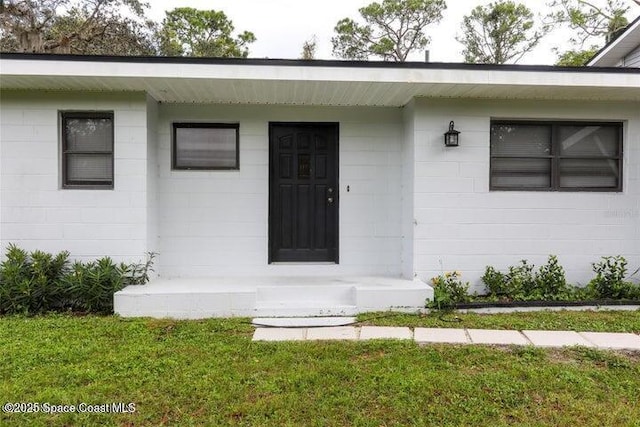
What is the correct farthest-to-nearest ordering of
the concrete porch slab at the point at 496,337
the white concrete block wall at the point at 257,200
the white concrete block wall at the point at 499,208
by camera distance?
the white concrete block wall at the point at 257,200 < the white concrete block wall at the point at 499,208 < the concrete porch slab at the point at 496,337

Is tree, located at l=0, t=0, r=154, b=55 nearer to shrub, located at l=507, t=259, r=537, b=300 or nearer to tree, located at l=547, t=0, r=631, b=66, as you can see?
shrub, located at l=507, t=259, r=537, b=300

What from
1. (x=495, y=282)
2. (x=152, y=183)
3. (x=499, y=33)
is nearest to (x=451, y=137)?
(x=495, y=282)

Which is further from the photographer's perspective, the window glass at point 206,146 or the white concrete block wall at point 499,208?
the window glass at point 206,146

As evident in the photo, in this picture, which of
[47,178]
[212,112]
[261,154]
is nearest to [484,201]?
[261,154]

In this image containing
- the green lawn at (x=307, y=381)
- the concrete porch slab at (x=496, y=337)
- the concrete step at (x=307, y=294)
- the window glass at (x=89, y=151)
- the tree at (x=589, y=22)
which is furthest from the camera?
the tree at (x=589, y=22)

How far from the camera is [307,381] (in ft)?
9.84

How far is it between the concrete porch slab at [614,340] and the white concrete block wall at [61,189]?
4.69 meters

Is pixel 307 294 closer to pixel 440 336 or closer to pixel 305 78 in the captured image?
pixel 440 336

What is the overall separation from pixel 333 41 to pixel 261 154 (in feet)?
60.6

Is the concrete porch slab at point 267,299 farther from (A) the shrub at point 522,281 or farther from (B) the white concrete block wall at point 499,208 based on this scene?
(A) the shrub at point 522,281

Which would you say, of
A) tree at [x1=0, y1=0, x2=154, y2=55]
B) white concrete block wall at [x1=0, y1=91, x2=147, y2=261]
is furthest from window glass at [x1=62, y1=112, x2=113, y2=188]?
tree at [x1=0, y1=0, x2=154, y2=55]

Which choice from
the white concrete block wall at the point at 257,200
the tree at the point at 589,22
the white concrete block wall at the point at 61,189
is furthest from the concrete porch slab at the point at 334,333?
the tree at the point at 589,22

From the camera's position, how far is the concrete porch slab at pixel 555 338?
149 inches

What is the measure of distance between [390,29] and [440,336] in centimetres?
2116
